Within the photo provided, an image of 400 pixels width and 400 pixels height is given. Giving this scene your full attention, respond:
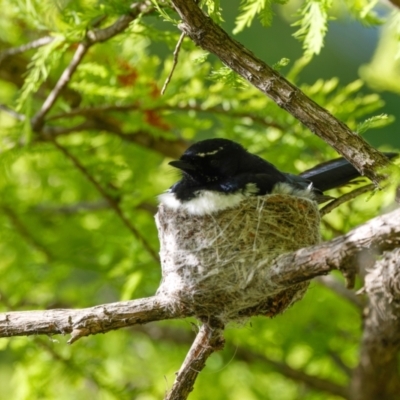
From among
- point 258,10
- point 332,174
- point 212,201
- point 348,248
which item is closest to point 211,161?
point 212,201

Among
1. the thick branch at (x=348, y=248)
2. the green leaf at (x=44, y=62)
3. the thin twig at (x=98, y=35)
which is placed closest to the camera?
the thick branch at (x=348, y=248)

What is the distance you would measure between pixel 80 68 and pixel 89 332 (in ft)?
4.48

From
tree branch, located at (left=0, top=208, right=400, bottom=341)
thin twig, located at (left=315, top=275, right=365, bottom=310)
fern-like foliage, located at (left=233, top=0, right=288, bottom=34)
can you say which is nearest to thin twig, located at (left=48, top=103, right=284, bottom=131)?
thin twig, located at (left=315, top=275, right=365, bottom=310)

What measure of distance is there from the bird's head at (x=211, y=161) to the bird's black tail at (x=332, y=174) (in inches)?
11.6

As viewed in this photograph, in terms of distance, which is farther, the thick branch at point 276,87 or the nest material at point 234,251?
the nest material at point 234,251

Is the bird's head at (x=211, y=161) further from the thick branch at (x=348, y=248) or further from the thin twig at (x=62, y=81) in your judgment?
the thick branch at (x=348, y=248)

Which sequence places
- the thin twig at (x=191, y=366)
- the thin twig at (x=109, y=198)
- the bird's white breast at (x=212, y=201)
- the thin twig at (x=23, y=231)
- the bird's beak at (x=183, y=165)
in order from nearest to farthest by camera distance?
the thin twig at (x=191, y=366), the bird's white breast at (x=212, y=201), the bird's beak at (x=183, y=165), the thin twig at (x=109, y=198), the thin twig at (x=23, y=231)

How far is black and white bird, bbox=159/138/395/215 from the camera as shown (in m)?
2.71

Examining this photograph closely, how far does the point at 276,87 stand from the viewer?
1.67 m

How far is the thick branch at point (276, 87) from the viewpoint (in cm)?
164

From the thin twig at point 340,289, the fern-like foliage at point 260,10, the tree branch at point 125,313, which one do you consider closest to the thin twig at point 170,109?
the thin twig at point 340,289

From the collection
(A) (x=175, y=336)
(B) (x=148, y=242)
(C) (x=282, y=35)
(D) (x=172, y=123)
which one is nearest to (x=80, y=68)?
(D) (x=172, y=123)

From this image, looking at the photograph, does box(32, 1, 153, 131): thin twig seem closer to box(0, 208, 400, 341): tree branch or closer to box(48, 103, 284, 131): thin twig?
box(48, 103, 284, 131): thin twig

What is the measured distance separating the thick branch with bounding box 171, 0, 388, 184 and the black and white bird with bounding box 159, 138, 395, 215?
1.01 meters
